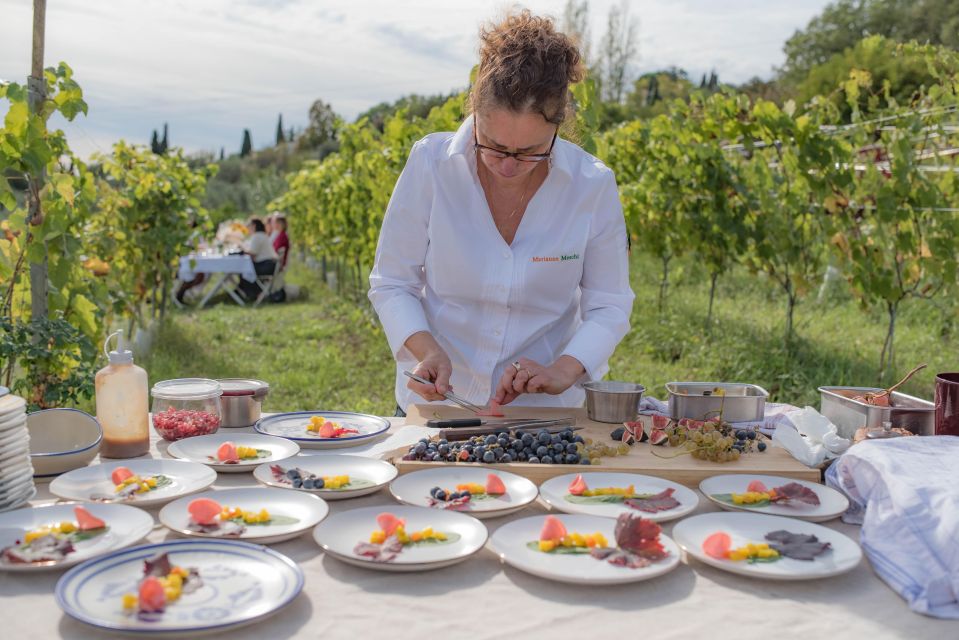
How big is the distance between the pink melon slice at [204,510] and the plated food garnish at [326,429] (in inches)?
24.6

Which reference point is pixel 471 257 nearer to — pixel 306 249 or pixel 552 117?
pixel 552 117

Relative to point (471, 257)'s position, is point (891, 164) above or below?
above

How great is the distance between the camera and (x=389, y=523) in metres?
1.53

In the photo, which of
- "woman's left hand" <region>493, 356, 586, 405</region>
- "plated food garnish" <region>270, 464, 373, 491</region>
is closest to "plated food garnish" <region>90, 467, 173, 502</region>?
"plated food garnish" <region>270, 464, 373, 491</region>

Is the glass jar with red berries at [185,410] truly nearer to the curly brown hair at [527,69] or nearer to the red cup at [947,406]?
the curly brown hair at [527,69]

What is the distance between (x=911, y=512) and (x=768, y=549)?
0.28 meters

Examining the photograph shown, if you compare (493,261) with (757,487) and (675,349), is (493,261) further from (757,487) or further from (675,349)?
(675,349)

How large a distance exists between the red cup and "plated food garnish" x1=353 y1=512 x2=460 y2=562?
1251mm

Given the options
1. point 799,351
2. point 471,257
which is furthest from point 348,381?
point 471,257

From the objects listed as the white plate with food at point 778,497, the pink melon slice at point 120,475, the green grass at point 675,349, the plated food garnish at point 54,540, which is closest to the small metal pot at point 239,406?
the pink melon slice at point 120,475

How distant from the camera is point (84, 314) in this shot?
4.27 metres

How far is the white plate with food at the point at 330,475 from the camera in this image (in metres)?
1.77

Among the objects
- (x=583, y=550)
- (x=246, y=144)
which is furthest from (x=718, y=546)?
(x=246, y=144)

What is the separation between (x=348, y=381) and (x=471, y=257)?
511 centimetres
